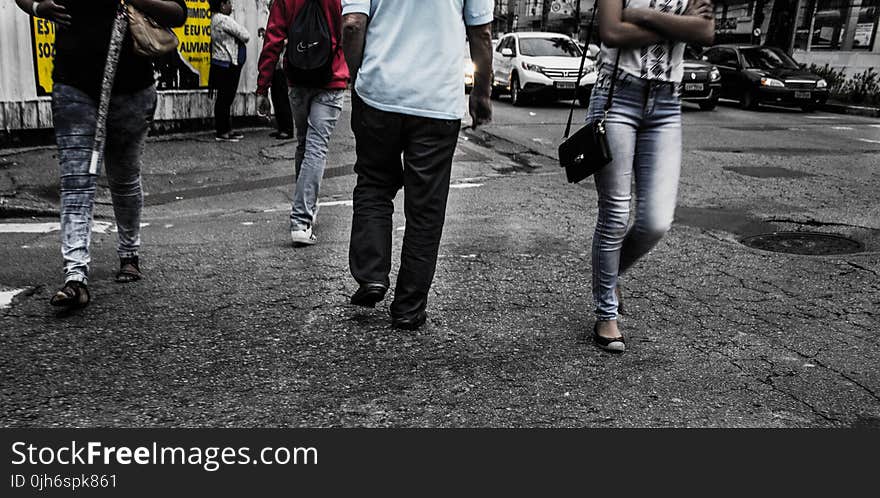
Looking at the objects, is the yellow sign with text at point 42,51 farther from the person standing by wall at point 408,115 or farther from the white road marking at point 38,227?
the person standing by wall at point 408,115

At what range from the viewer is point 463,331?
150 inches

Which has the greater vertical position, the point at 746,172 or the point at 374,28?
the point at 374,28

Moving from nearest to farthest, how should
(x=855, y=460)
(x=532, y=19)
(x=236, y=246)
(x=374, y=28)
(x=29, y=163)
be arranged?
(x=855, y=460), (x=374, y=28), (x=236, y=246), (x=29, y=163), (x=532, y=19)

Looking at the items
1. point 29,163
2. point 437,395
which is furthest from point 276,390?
point 29,163

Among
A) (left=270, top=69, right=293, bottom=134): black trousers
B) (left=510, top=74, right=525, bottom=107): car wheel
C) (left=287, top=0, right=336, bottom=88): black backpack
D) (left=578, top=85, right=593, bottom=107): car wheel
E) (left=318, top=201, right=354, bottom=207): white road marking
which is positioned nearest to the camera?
(left=287, top=0, right=336, bottom=88): black backpack

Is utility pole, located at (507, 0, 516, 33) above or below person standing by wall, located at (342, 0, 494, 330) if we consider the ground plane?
above

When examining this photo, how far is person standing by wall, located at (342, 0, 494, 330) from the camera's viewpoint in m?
3.63

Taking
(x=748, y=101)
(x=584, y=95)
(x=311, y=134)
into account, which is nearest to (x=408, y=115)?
(x=311, y=134)

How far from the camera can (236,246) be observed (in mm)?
5391

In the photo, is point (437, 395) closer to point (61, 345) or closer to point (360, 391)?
point (360, 391)

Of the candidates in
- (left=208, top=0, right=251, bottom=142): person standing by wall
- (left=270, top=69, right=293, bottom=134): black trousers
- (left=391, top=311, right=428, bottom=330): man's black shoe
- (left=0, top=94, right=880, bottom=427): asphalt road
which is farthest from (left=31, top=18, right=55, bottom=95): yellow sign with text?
(left=391, top=311, right=428, bottom=330): man's black shoe

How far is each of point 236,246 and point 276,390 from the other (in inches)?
96.8

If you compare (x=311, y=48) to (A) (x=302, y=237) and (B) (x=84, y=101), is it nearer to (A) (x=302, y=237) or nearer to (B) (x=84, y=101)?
(A) (x=302, y=237)

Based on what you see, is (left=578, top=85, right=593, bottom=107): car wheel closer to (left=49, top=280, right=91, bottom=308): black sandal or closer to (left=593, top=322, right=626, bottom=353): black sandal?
(left=593, top=322, right=626, bottom=353): black sandal
